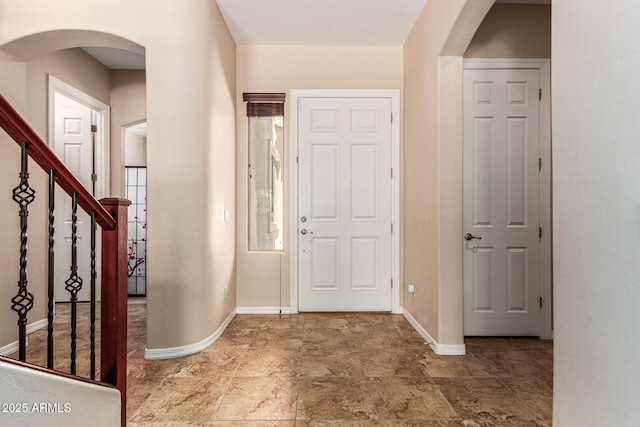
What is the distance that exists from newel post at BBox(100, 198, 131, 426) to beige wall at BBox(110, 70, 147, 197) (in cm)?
296

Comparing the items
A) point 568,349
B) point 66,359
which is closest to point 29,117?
point 66,359

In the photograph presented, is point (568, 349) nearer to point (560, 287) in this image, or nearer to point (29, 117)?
point (560, 287)

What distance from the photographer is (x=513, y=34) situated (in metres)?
3.04

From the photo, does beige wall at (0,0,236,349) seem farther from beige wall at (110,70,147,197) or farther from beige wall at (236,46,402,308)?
beige wall at (110,70,147,197)

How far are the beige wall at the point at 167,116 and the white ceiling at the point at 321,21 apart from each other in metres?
0.57

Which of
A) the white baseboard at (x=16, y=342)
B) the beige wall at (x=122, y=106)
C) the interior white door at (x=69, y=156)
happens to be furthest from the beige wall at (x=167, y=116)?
the beige wall at (x=122, y=106)

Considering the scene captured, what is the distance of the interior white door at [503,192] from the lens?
119 inches

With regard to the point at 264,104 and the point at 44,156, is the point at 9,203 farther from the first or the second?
the point at 264,104

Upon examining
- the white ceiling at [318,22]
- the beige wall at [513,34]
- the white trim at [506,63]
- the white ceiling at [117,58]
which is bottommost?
the white trim at [506,63]

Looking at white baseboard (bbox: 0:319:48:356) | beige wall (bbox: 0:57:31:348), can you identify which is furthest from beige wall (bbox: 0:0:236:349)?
white baseboard (bbox: 0:319:48:356)

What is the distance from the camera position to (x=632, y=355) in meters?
1.11

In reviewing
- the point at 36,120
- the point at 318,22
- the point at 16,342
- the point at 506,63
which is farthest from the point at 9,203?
the point at 506,63

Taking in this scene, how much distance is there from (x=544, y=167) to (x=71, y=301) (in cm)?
349

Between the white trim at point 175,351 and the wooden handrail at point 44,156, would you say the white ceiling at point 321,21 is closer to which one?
the wooden handrail at point 44,156
